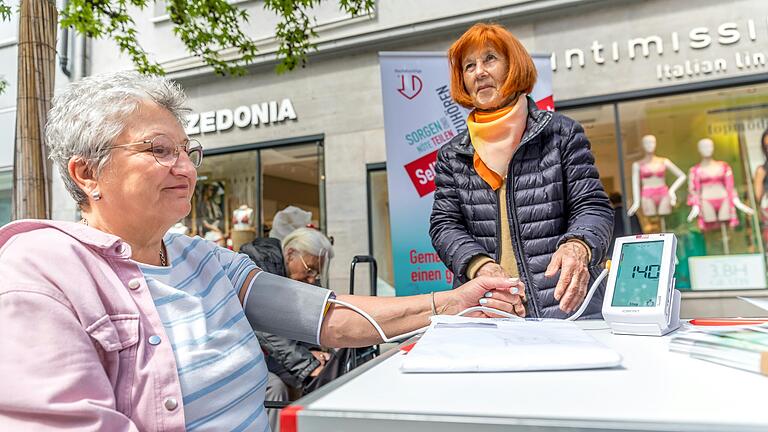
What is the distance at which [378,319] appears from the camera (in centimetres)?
141

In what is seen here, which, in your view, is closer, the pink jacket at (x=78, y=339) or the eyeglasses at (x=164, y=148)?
the pink jacket at (x=78, y=339)

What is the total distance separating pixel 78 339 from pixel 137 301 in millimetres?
165

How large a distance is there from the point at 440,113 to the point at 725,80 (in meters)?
3.85

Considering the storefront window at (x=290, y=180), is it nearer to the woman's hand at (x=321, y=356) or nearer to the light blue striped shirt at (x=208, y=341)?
the woman's hand at (x=321, y=356)

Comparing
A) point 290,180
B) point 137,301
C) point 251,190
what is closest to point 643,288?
point 137,301

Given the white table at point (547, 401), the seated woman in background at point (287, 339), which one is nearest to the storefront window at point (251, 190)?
the seated woman in background at point (287, 339)

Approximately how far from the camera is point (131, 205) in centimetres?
126

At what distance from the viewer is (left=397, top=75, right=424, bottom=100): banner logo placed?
14.6 feet

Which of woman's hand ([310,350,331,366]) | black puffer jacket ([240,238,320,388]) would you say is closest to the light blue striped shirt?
black puffer jacket ([240,238,320,388])

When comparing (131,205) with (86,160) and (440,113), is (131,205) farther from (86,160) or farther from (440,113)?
(440,113)

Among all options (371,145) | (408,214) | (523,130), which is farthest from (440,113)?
(371,145)

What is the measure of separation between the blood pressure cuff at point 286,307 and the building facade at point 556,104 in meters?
5.34

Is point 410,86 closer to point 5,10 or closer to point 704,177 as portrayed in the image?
point 5,10

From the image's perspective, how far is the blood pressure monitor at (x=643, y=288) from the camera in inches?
43.5
